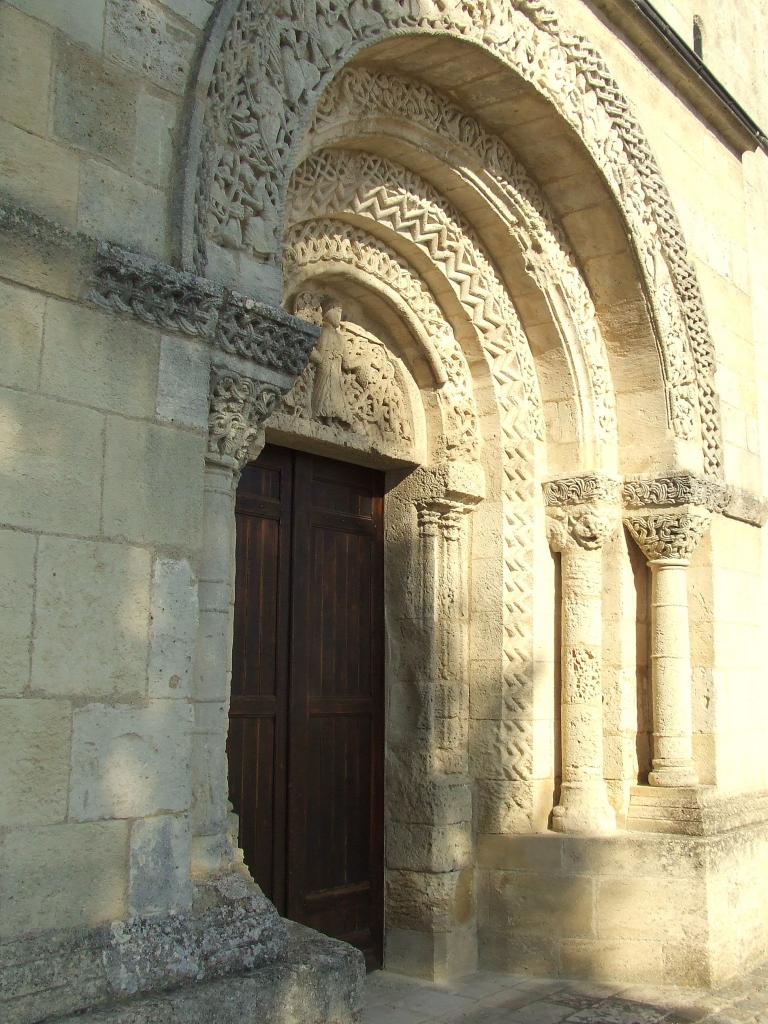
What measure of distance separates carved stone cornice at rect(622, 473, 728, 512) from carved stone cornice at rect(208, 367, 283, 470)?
2.99 m

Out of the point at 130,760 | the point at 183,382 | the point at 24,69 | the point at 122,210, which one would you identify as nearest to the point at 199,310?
the point at 183,382

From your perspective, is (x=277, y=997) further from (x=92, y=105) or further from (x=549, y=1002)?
(x=92, y=105)

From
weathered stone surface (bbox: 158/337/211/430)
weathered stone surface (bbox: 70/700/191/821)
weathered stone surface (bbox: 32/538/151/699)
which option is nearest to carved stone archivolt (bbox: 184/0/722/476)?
weathered stone surface (bbox: 158/337/211/430)

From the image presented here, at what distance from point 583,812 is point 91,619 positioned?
133 inches

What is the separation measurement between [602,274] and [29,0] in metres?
3.66

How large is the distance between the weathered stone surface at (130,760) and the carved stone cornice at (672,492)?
3508mm

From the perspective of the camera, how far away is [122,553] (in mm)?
2955

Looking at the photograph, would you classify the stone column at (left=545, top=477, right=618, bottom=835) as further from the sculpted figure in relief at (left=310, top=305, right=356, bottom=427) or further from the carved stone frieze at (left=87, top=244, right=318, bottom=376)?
the carved stone frieze at (left=87, top=244, right=318, bottom=376)

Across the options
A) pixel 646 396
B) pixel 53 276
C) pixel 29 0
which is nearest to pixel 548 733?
pixel 646 396

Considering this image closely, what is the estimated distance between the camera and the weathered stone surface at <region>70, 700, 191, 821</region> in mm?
2805

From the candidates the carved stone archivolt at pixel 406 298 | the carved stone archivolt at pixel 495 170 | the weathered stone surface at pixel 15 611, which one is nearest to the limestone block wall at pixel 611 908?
the carved stone archivolt at pixel 406 298

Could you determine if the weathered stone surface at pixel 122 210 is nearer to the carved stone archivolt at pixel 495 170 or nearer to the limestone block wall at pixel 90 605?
the limestone block wall at pixel 90 605

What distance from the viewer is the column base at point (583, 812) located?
214 inches

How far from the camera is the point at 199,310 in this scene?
3154mm
